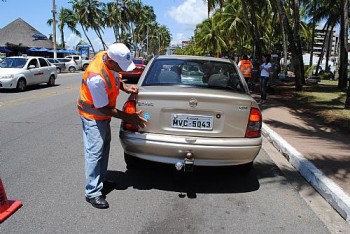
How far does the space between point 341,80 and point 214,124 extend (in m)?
19.4

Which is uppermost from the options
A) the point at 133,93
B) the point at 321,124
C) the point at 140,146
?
the point at 133,93

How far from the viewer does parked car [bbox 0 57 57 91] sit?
1692 centimetres

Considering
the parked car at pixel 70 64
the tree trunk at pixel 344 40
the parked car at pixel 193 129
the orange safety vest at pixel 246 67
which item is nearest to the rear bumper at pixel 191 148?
the parked car at pixel 193 129

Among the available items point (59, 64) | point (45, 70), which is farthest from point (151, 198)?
point (59, 64)

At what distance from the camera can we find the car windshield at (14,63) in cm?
1809

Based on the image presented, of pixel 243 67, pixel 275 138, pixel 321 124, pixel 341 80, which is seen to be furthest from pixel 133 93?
pixel 341 80

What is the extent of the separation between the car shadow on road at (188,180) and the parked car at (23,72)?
12.8 meters

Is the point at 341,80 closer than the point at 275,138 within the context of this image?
No

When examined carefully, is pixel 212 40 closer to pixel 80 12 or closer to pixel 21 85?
pixel 80 12

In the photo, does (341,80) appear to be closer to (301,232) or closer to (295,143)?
(295,143)

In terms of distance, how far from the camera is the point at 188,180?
5574 millimetres

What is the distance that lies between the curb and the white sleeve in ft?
9.45

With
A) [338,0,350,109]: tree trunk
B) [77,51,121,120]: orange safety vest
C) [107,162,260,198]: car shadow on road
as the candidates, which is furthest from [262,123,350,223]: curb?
[338,0,350,109]: tree trunk

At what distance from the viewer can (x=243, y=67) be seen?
658 inches
